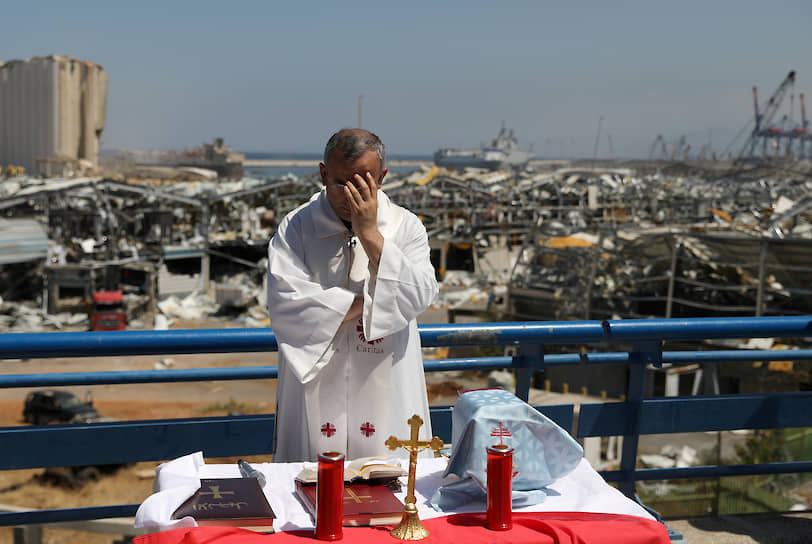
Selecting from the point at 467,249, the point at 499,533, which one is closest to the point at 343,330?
the point at 499,533

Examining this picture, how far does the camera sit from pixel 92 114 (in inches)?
4508

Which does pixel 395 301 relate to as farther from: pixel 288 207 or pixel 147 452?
pixel 288 207

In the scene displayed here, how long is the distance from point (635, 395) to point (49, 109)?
121 m

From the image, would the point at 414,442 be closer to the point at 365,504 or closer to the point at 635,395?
the point at 365,504

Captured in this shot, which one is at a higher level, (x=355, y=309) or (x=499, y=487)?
(x=355, y=309)

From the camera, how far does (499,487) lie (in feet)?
7.05

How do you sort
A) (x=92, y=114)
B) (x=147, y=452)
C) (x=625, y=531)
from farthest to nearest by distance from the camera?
(x=92, y=114), (x=147, y=452), (x=625, y=531)

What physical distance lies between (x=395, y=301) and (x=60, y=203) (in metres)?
38.8

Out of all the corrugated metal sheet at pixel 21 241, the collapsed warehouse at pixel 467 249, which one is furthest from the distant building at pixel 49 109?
the corrugated metal sheet at pixel 21 241

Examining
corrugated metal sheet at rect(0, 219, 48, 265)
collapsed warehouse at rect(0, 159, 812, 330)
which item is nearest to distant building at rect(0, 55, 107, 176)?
collapsed warehouse at rect(0, 159, 812, 330)

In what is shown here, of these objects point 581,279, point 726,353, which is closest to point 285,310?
point 726,353

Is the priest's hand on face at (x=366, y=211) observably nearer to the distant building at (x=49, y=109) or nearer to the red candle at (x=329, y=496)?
the red candle at (x=329, y=496)

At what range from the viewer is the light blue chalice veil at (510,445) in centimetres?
234

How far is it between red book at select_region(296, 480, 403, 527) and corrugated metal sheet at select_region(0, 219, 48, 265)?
33.5 metres
